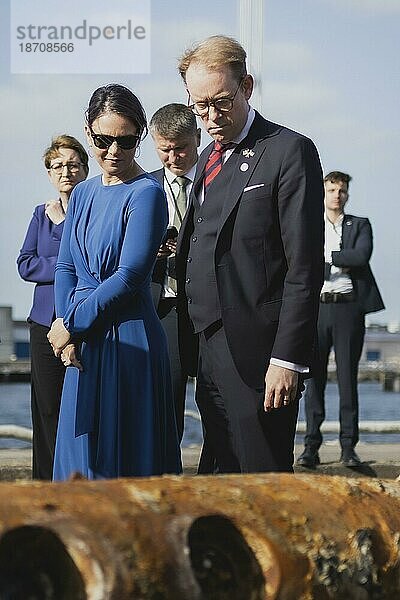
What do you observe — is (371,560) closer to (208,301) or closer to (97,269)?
(208,301)

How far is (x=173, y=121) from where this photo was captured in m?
5.12

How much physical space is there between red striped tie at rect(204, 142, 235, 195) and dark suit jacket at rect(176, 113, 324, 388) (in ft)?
0.36

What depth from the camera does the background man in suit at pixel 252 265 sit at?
3650 mm

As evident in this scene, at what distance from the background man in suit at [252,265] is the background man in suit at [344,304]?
3.76 meters

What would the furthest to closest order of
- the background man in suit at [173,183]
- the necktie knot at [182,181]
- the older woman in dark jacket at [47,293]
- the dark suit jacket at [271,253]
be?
the older woman in dark jacket at [47,293], the necktie knot at [182,181], the background man in suit at [173,183], the dark suit jacket at [271,253]

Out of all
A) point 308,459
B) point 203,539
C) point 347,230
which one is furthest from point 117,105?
point 347,230

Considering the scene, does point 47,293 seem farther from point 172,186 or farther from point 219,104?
point 219,104

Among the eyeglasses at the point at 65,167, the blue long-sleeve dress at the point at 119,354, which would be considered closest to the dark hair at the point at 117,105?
the blue long-sleeve dress at the point at 119,354

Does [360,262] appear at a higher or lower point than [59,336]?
higher

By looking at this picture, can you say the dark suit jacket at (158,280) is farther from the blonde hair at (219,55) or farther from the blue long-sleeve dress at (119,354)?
the blonde hair at (219,55)

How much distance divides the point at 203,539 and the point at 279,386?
1.69 meters

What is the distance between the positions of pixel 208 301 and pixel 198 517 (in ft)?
6.09

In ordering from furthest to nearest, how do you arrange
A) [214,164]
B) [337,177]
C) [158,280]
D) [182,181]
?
1. [337,177]
2. [182,181]
3. [158,280]
4. [214,164]

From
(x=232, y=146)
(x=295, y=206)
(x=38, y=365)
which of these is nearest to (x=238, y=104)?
(x=232, y=146)
